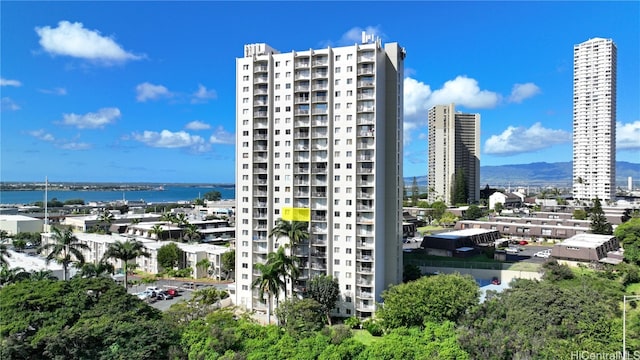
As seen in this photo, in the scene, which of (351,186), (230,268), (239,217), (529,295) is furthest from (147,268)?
(529,295)

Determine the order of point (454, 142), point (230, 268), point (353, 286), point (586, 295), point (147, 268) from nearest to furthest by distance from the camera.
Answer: point (586, 295) < point (353, 286) < point (230, 268) < point (147, 268) < point (454, 142)

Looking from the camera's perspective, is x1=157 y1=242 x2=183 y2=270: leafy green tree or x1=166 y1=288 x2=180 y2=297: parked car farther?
x1=157 y1=242 x2=183 y2=270: leafy green tree

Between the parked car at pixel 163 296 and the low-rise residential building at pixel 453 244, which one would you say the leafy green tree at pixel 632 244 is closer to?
the low-rise residential building at pixel 453 244

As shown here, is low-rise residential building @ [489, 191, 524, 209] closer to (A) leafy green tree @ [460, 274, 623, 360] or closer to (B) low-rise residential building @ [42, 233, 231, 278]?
(B) low-rise residential building @ [42, 233, 231, 278]

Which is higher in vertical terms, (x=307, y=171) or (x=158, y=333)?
(x=307, y=171)

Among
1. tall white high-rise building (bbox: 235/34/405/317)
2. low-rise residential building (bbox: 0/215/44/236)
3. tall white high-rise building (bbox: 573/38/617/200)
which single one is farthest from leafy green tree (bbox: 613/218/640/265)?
low-rise residential building (bbox: 0/215/44/236)

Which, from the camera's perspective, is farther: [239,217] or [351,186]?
[239,217]

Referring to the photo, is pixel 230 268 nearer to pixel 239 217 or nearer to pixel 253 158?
pixel 239 217
